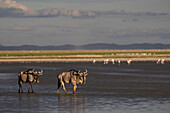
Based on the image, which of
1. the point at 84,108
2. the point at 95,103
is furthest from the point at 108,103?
the point at 84,108

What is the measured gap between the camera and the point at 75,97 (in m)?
28.2

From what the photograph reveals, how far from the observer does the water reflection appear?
21938 millimetres

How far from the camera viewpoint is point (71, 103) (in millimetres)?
24875

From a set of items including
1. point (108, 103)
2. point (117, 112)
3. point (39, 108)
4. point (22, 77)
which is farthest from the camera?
point (22, 77)

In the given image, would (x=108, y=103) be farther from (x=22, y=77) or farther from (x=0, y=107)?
(x=22, y=77)

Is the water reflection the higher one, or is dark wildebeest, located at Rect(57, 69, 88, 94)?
dark wildebeest, located at Rect(57, 69, 88, 94)

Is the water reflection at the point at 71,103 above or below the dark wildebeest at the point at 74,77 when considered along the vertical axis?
below

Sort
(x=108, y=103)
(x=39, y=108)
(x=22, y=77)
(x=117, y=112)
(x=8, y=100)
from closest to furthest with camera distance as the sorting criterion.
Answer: (x=117, y=112)
(x=39, y=108)
(x=108, y=103)
(x=8, y=100)
(x=22, y=77)

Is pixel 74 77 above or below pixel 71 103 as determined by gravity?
above

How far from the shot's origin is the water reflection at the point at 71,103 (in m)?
21.9

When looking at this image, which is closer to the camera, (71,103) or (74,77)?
(71,103)

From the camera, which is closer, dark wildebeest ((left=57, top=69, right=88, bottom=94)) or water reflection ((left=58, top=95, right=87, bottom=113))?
water reflection ((left=58, top=95, right=87, bottom=113))

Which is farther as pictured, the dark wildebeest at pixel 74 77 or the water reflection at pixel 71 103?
the dark wildebeest at pixel 74 77

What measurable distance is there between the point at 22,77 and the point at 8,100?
17.8 ft
